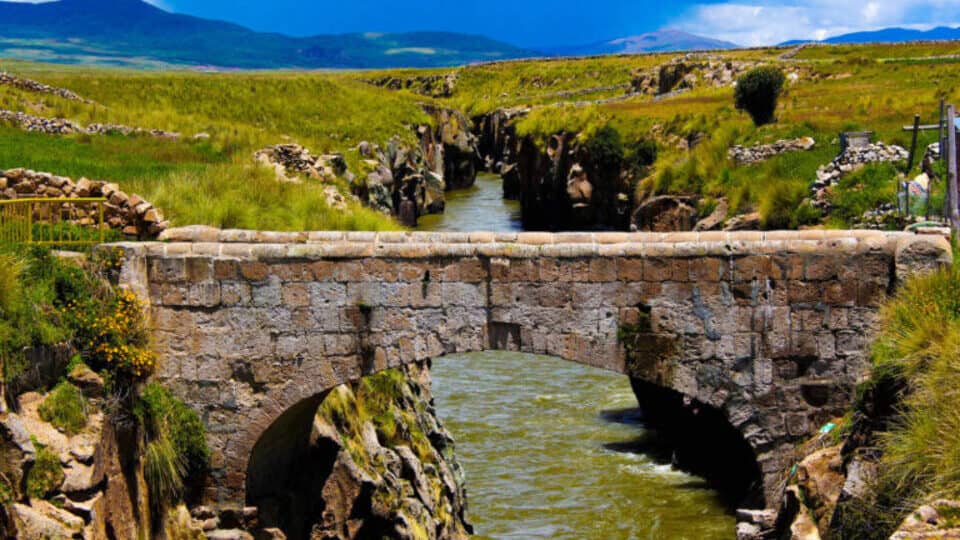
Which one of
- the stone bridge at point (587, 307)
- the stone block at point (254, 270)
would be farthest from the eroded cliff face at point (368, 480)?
the stone block at point (254, 270)

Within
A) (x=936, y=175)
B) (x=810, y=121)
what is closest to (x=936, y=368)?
(x=936, y=175)

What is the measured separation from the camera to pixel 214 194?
806 inches

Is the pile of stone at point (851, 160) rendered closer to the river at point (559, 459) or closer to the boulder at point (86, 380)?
the river at point (559, 459)

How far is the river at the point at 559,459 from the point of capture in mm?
19031

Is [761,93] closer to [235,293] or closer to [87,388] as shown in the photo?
[235,293]

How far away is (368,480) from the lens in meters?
16.3

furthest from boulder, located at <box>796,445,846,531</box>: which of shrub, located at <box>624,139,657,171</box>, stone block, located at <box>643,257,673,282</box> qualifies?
shrub, located at <box>624,139,657,171</box>

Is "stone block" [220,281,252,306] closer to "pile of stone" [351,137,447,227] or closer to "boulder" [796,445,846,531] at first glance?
"boulder" [796,445,846,531]

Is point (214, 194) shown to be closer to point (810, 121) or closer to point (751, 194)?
point (751, 194)

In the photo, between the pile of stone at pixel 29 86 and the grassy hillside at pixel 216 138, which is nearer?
the grassy hillside at pixel 216 138

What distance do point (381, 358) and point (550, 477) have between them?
793cm

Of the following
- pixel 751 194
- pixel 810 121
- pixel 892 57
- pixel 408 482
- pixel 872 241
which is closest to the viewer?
pixel 872 241

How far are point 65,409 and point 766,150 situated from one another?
19.7 m

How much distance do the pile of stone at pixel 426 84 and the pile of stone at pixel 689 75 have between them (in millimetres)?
26484
